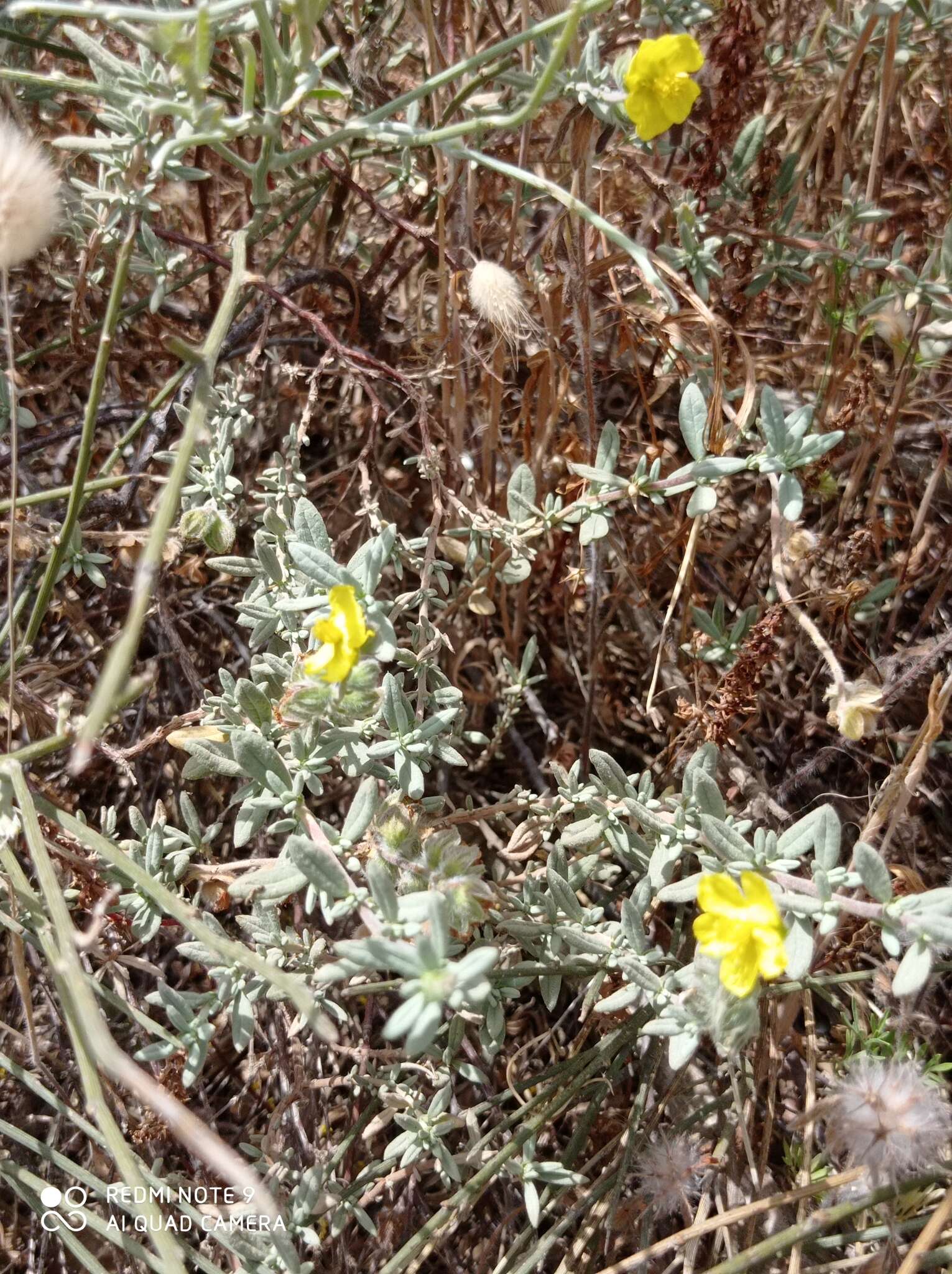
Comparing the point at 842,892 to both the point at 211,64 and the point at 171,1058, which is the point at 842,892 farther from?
the point at 211,64

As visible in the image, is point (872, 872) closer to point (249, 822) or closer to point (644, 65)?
point (249, 822)

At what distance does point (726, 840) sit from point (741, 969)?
0.23 m

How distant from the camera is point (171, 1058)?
1583 mm

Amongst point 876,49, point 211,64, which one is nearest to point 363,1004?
point 211,64

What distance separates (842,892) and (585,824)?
16.8 inches

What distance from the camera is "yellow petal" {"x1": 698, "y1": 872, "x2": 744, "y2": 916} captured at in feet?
3.74

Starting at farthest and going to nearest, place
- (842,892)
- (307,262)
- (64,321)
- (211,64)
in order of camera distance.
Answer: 1. (64,321)
2. (307,262)
3. (211,64)
4. (842,892)

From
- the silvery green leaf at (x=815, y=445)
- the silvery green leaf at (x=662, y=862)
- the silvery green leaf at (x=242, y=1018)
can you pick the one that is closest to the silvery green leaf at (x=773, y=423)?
the silvery green leaf at (x=815, y=445)

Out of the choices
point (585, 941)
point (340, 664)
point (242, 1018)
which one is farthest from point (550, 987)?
point (340, 664)

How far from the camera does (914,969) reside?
1.13 meters

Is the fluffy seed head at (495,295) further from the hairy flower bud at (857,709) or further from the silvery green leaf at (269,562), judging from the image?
the hairy flower bud at (857,709)

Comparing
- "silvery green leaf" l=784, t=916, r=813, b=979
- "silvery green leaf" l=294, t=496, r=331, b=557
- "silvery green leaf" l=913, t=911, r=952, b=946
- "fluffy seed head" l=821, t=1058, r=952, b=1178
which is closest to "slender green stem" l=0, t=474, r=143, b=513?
"silvery green leaf" l=294, t=496, r=331, b=557

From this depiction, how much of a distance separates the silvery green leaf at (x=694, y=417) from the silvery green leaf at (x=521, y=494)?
12.9 inches

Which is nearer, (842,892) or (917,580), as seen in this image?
(842,892)
